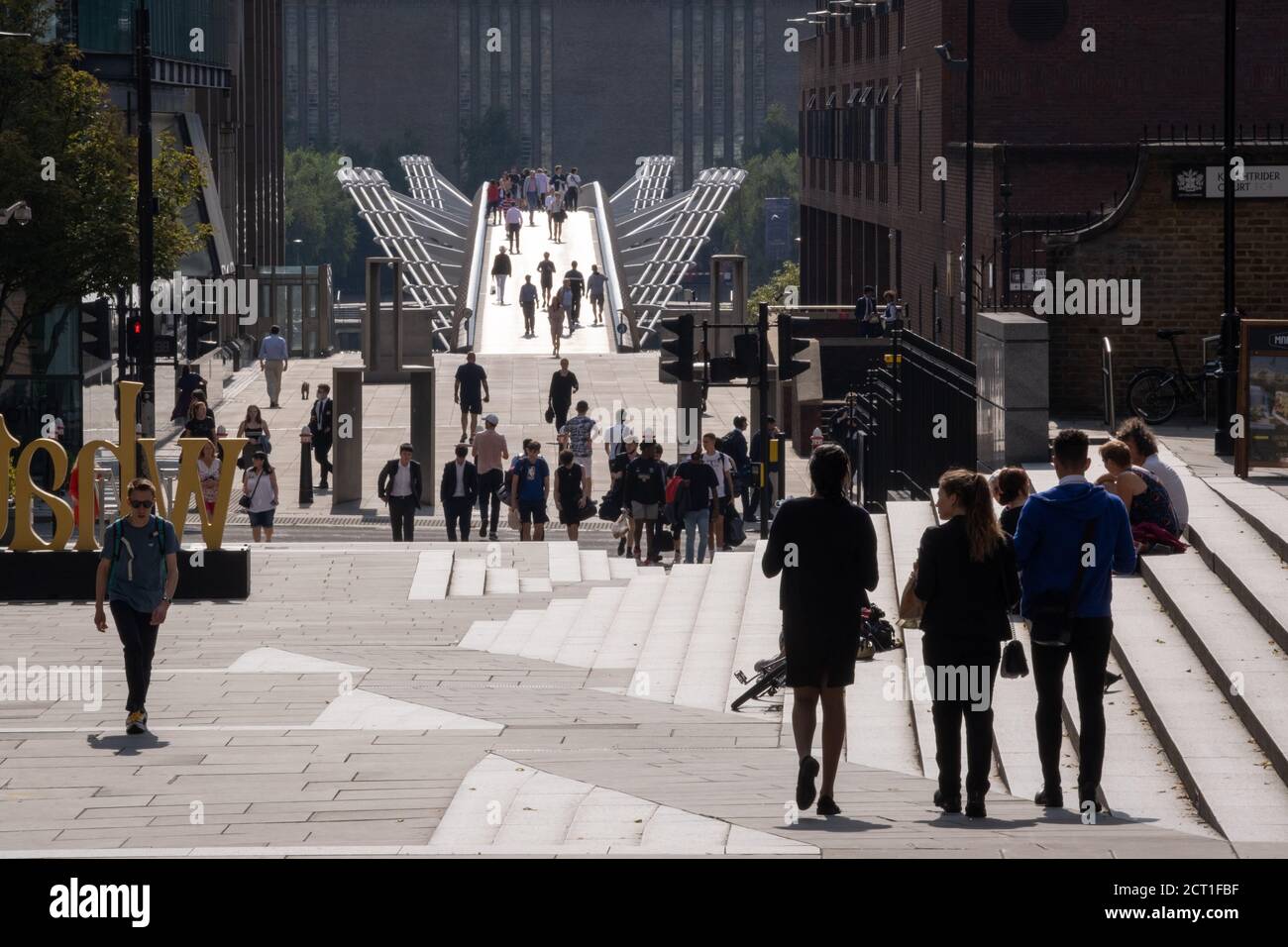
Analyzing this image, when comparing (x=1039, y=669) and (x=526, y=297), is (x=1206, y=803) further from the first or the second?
(x=526, y=297)

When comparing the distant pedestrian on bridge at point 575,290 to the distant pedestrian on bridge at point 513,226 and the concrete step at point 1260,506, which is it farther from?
the concrete step at point 1260,506

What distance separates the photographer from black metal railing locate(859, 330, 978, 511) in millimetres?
17875

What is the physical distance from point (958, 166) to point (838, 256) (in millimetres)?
22103

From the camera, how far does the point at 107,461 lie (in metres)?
27.8

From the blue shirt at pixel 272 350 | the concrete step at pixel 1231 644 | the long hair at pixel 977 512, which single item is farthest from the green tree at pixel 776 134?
the long hair at pixel 977 512

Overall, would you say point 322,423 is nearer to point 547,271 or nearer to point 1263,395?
point 1263,395

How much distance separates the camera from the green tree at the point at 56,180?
88.5ft

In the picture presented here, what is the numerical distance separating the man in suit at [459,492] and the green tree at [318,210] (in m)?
99.4

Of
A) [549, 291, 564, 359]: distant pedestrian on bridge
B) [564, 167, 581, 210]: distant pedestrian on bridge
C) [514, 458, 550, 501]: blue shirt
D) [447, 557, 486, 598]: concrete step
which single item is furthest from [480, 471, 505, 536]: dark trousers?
[564, 167, 581, 210]: distant pedestrian on bridge

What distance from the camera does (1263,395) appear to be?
15.8 metres

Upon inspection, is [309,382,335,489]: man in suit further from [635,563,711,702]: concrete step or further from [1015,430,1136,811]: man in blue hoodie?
[1015,430,1136,811]: man in blue hoodie

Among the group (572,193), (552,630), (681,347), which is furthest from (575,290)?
(552,630)

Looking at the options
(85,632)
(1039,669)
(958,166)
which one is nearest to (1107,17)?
(958,166)
